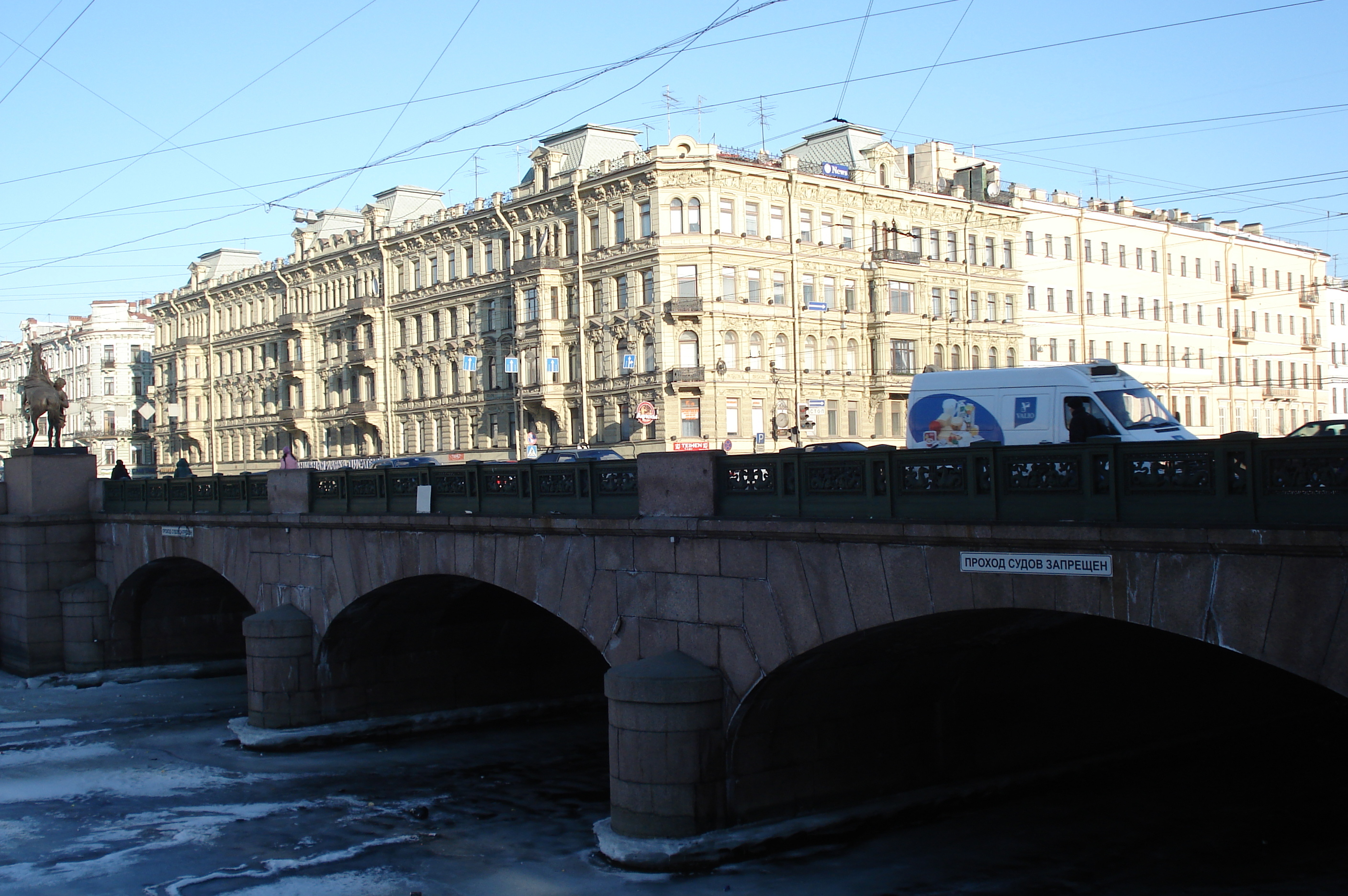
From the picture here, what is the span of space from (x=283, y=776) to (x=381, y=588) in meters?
3.11

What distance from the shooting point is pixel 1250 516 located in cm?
932

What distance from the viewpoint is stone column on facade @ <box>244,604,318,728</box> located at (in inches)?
827

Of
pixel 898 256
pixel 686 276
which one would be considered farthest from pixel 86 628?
pixel 898 256

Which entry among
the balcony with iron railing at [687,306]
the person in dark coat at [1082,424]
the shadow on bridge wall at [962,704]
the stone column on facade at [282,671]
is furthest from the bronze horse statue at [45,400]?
the person in dark coat at [1082,424]

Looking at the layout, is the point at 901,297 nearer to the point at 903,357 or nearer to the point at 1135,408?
the point at 903,357

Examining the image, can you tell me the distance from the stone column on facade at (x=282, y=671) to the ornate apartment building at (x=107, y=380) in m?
62.5

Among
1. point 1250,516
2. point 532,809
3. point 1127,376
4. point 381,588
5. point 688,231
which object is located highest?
point 688,231

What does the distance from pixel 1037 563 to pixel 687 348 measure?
112ft

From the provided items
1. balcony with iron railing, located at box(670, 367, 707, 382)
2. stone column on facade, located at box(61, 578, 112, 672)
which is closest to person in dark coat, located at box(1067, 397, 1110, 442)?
stone column on facade, located at box(61, 578, 112, 672)

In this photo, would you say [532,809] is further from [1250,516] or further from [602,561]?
[1250,516]

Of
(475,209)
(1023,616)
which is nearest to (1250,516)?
(1023,616)

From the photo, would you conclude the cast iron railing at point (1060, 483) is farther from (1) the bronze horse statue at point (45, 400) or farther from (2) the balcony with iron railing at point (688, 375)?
(2) the balcony with iron railing at point (688, 375)

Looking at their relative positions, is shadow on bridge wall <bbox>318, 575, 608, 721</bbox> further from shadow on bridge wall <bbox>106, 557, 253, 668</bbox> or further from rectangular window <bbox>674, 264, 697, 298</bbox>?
rectangular window <bbox>674, 264, 697, 298</bbox>

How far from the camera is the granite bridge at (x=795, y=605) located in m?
9.65
